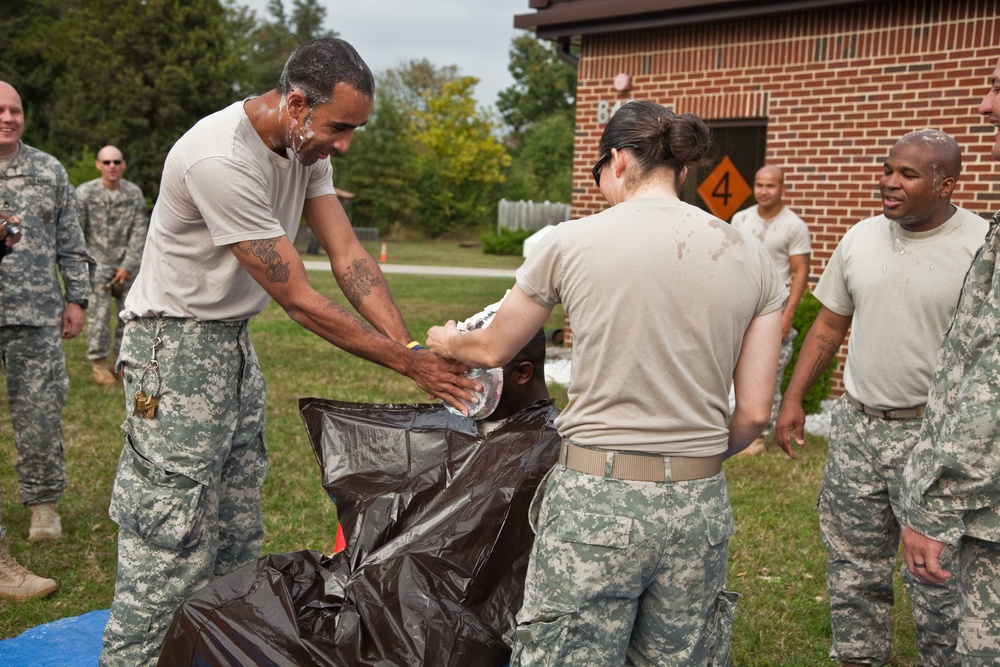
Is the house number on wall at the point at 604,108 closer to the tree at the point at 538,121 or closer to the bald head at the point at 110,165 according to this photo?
the bald head at the point at 110,165

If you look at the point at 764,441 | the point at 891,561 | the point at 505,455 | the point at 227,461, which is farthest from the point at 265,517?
the point at 764,441

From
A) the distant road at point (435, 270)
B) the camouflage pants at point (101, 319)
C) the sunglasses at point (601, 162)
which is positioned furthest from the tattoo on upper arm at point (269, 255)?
the distant road at point (435, 270)

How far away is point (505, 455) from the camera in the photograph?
9.66ft

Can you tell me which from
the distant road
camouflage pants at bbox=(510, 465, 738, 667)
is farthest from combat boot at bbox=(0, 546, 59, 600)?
the distant road

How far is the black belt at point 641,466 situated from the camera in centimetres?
229

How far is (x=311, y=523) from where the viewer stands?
5336mm

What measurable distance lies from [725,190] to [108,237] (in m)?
5.74

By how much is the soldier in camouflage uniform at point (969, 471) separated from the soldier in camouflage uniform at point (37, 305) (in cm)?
385

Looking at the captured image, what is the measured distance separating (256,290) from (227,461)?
0.64 meters

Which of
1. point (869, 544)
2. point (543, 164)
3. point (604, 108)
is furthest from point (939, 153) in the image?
point (543, 164)

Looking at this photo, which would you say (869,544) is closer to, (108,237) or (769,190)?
(769,190)

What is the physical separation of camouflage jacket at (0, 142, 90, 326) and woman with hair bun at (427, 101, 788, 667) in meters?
3.17

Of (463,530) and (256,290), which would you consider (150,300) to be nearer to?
(256,290)

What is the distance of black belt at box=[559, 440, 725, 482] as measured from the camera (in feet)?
7.50
